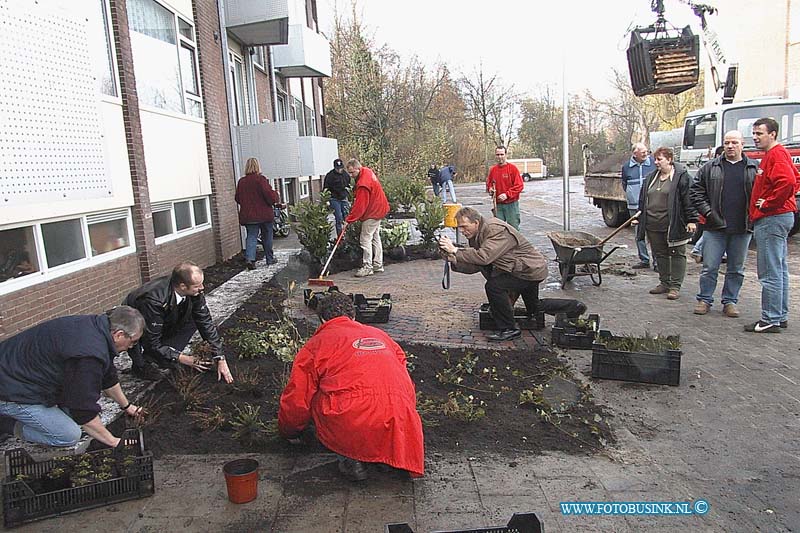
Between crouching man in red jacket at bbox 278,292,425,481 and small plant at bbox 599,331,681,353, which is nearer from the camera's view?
crouching man in red jacket at bbox 278,292,425,481

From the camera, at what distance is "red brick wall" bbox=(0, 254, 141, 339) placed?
17.5 feet

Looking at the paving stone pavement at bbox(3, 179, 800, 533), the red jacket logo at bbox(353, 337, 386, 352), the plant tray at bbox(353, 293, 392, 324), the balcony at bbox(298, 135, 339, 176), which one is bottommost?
the paving stone pavement at bbox(3, 179, 800, 533)

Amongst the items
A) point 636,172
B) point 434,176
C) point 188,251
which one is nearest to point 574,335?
point 636,172

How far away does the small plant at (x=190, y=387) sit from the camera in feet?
15.2

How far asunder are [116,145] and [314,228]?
12.5 feet

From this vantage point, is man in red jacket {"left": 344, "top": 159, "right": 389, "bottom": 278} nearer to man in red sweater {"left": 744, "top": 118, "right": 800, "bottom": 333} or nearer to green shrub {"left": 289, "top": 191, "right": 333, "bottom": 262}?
green shrub {"left": 289, "top": 191, "right": 333, "bottom": 262}

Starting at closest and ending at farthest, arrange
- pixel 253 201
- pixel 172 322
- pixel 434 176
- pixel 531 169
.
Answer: pixel 172 322, pixel 253 201, pixel 434 176, pixel 531 169

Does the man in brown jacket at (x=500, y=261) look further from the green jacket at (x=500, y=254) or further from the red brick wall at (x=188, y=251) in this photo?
the red brick wall at (x=188, y=251)

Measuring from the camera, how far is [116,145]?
7594 millimetres

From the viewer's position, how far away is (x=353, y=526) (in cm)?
318

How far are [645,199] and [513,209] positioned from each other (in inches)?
117

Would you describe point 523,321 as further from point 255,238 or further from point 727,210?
point 255,238

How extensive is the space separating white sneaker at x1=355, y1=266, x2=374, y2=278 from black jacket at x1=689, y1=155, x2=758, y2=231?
208 inches

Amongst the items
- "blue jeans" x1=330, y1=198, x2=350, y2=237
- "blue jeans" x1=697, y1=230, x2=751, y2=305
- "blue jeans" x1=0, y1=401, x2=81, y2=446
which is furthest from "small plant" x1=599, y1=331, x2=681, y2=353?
"blue jeans" x1=330, y1=198, x2=350, y2=237
